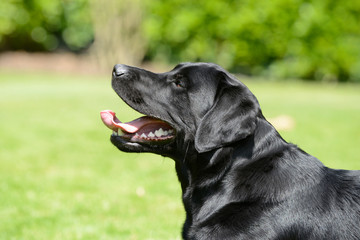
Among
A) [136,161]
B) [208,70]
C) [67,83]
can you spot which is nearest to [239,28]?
[67,83]

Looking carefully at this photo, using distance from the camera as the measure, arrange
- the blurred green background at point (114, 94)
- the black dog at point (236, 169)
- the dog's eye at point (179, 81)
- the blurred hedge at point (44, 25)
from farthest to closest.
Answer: the blurred hedge at point (44, 25), the blurred green background at point (114, 94), the dog's eye at point (179, 81), the black dog at point (236, 169)

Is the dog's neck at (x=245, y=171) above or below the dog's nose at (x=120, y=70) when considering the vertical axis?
below

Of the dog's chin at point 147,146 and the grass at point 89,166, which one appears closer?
the dog's chin at point 147,146

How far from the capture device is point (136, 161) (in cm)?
680

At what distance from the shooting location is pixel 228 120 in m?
2.75

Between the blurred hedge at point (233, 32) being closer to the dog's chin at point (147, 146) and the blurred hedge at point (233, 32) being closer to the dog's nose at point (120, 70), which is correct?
the dog's nose at point (120, 70)

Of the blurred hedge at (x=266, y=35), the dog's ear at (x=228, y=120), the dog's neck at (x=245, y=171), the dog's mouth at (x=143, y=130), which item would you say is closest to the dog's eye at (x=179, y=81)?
the dog's mouth at (x=143, y=130)

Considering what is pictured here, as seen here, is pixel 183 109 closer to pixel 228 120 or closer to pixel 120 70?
pixel 228 120

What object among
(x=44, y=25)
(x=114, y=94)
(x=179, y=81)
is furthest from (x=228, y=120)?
(x=44, y=25)

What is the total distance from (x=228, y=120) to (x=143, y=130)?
0.76 meters

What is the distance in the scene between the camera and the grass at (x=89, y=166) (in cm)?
438

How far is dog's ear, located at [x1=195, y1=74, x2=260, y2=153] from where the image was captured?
8.88ft

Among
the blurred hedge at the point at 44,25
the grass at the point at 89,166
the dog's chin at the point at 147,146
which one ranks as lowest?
the blurred hedge at the point at 44,25

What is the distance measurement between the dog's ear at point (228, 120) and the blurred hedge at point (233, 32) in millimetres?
15922
